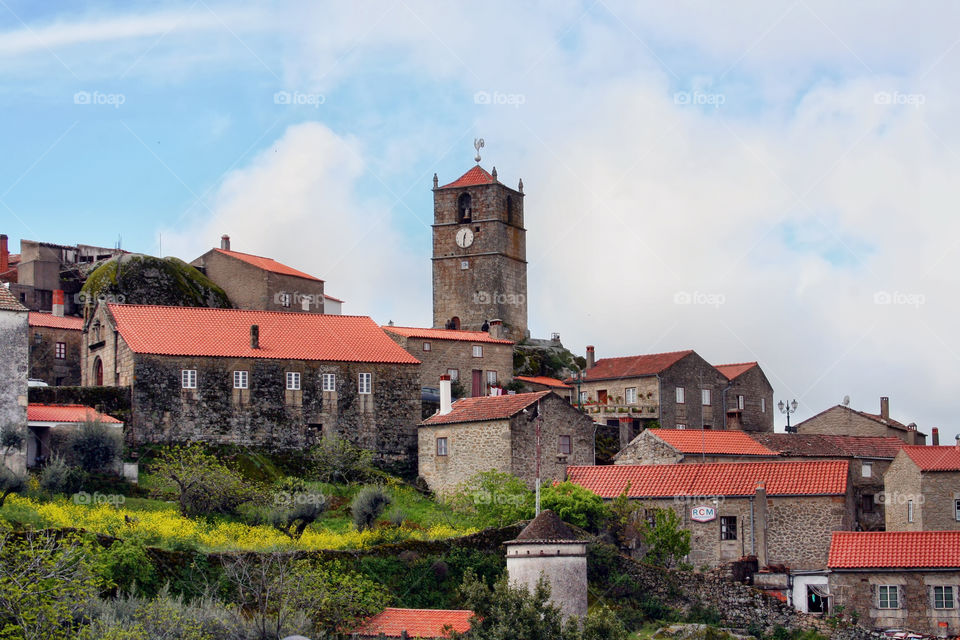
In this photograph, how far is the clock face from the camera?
90.8m

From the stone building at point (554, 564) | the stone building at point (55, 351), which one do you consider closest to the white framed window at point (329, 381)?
the stone building at point (55, 351)

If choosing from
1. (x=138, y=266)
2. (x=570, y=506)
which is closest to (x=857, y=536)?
(x=570, y=506)

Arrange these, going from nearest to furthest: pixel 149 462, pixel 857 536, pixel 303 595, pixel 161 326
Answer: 1. pixel 303 595
2. pixel 857 536
3. pixel 149 462
4. pixel 161 326

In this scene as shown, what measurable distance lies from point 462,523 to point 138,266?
2949 cm

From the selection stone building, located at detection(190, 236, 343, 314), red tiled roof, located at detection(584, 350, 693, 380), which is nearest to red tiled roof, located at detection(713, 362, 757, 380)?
red tiled roof, located at detection(584, 350, 693, 380)

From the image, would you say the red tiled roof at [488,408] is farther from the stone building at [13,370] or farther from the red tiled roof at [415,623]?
the stone building at [13,370]

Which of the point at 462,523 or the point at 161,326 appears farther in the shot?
the point at 161,326

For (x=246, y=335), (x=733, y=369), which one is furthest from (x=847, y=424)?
(x=246, y=335)

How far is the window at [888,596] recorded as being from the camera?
47.3 metres

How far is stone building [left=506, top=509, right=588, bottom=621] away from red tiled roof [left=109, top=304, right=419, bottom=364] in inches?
801

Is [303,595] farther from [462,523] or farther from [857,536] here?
[857,536]

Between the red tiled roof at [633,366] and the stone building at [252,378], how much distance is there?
16.4 metres

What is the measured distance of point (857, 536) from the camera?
1924 inches

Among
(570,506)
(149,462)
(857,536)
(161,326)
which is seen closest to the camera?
(857,536)
